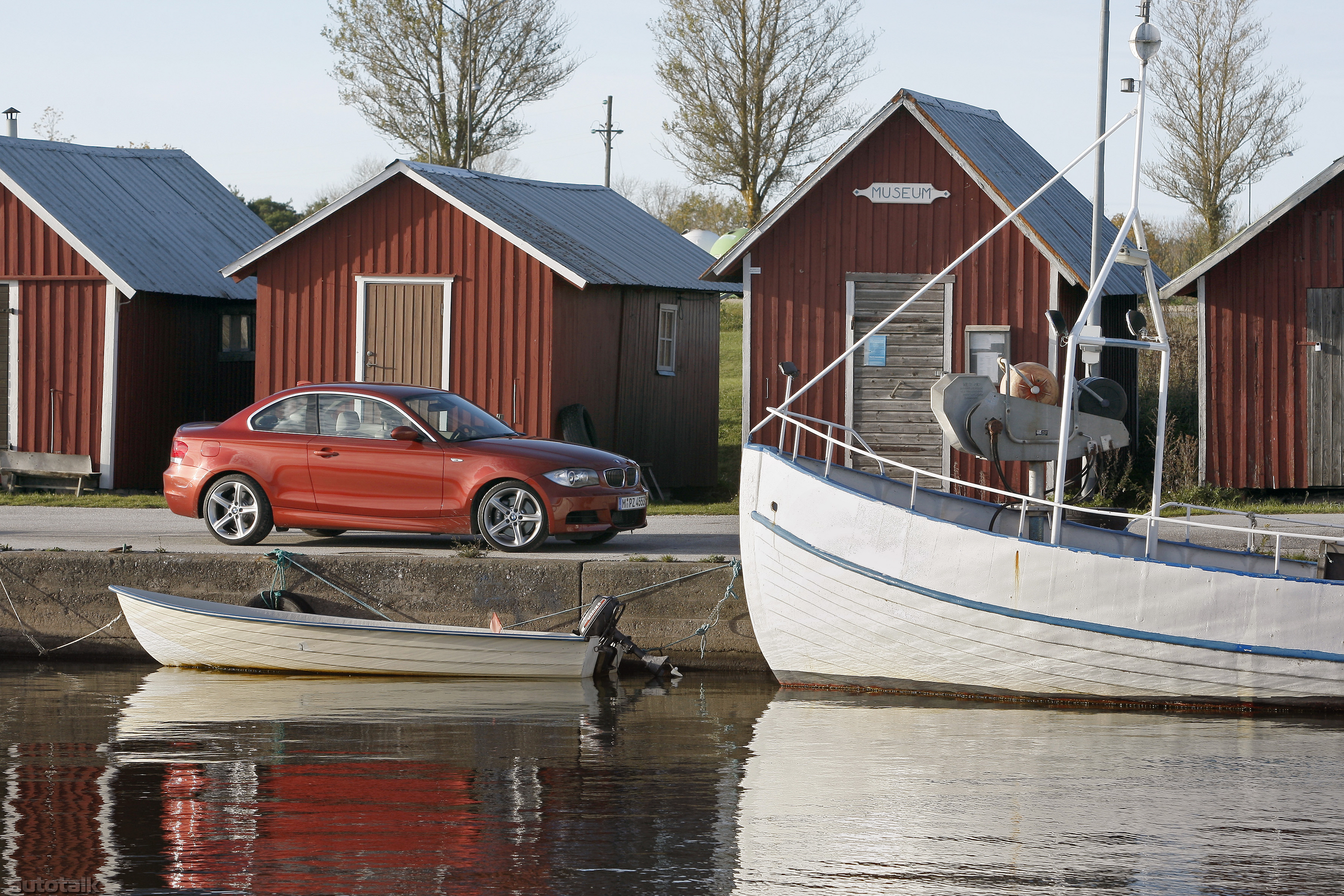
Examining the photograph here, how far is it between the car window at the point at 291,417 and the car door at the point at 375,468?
21 centimetres

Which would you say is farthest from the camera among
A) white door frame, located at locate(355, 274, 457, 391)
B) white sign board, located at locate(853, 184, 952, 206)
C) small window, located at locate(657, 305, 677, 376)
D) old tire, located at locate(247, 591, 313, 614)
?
small window, located at locate(657, 305, 677, 376)

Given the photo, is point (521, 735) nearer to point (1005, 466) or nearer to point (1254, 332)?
point (1005, 466)

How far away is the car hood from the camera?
1444 cm

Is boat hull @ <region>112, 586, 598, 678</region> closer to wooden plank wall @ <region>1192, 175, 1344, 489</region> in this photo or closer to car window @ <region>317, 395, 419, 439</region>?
car window @ <region>317, 395, 419, 439</region>

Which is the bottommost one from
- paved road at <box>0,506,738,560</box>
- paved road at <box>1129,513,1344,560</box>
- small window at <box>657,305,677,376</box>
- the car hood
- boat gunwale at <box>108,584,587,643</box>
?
boat gunwale at <box>108,584,587,643</box>

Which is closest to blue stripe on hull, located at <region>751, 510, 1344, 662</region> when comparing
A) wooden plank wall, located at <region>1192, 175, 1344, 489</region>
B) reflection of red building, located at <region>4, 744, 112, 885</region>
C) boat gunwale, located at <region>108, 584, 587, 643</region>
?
boat gunwale, located at <region>108, 584, 587, 643</region>

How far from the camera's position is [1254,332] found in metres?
19.8

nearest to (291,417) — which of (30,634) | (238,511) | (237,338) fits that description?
(238,511)

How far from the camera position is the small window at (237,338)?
24.4m

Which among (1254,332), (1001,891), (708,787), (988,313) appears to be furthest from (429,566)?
(1254,332)

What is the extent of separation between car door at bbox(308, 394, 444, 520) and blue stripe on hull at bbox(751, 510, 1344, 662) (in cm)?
427

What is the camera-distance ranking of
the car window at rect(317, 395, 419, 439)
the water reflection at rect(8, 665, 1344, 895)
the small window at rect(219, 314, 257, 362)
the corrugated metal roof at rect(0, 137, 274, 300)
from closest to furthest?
the water reflection at rect(8, 665, 1344, 895) → the car window at rect(317, 395, 419, 439) → the corrugated metal roof at rect(0, 137, 274, 300) → the small window at rect(219, 314, 257, 362)

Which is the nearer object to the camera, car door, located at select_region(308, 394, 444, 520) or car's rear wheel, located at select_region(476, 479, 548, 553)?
car's rear wheel, located at select_region(476, 479, 548, 553)

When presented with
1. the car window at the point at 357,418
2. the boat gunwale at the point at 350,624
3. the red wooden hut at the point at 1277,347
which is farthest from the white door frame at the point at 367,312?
the red wooden hut at the point at 1277,347
